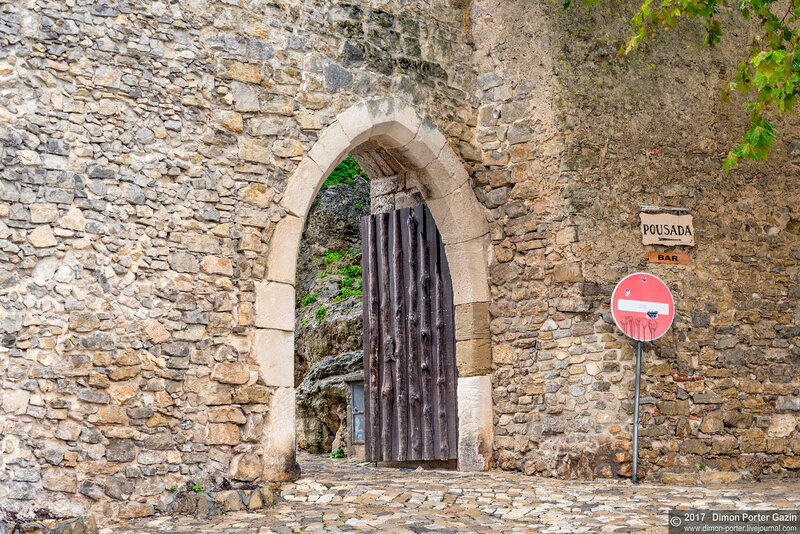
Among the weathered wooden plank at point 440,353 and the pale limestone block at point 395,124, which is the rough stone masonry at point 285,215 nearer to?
the pale limestone block at point 395,124

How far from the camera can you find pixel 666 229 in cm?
640

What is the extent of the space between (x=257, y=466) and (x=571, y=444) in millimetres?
2157

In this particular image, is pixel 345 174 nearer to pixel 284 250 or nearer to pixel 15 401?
pixel 284 250

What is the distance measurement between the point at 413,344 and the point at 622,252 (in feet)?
6.18

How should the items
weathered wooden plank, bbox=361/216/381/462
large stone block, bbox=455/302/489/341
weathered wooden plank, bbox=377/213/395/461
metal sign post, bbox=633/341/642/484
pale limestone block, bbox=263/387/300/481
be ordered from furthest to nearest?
weathered wooden plank, bbox=361/216/381/462 < weathered wooden plank, bbox=377/213/395/461 < large stone block, bbox=455/302/489/341 < metal sign post, bbox=633/341/642/484 < pale limestone block, bbox=263/387/300/481

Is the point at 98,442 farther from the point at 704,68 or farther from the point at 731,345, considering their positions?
the point at 704,68

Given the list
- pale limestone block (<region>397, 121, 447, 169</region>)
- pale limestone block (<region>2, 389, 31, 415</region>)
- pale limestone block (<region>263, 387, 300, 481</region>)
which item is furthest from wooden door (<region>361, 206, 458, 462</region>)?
pale limestone block (<region>2, 389, 31, 415</region>)

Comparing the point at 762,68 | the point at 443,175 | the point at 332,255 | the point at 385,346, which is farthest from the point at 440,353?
the point at 332,255

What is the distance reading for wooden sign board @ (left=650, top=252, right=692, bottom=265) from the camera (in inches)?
251

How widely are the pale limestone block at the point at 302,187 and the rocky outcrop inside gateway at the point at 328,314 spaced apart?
3.19 meters

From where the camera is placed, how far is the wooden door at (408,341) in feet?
23.0

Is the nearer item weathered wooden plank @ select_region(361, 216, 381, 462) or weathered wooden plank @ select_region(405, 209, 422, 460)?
weathered wooden plank @ select_region(405, 209, 422, 460)

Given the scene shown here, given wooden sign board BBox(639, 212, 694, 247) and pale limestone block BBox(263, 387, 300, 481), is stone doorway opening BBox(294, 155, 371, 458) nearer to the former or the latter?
pale limestone block BBox(263, 387, 300, 481)

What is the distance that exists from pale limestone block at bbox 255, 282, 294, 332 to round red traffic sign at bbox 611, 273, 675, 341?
216 cm
